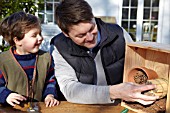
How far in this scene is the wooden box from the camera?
4.44 ft

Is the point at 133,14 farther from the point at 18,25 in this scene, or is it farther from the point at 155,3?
the point at 18,25

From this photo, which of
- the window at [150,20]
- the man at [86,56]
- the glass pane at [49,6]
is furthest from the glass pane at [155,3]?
the man at [86,56]

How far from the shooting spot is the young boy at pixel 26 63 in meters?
1.75

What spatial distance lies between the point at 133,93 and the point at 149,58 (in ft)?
0.78

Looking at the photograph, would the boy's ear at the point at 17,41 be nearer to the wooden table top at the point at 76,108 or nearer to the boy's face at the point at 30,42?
the boy's face at the point at 30,42

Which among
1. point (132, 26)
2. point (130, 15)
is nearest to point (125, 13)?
point (130, 15)

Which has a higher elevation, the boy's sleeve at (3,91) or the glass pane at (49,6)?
the glass pane at (49,6)

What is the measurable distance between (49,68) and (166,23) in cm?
499

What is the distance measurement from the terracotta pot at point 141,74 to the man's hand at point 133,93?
0.05 meters

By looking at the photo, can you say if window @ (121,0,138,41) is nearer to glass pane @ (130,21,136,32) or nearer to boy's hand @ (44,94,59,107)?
glass pane @ (130,21,136,32)

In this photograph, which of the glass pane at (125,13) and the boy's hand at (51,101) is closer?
the boy's hand at (51,101)

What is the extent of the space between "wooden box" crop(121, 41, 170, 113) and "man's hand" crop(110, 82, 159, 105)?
0.08 m

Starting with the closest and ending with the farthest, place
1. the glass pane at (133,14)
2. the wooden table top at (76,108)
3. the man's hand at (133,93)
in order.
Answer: the man's hand at (133,93) → the wooden table top at (76,108) → the glass pane at (133,14)

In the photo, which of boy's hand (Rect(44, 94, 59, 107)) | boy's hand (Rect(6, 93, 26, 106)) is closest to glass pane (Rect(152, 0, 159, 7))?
boy's hand (Rect(44, 94, 59, 107))
